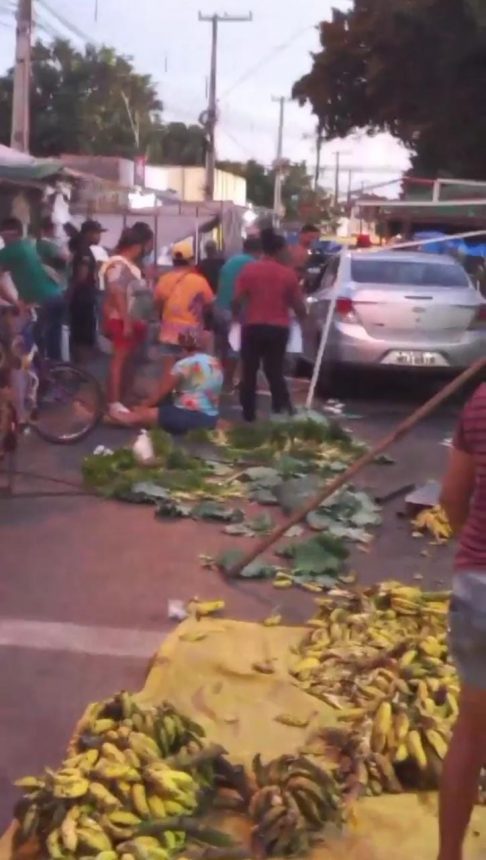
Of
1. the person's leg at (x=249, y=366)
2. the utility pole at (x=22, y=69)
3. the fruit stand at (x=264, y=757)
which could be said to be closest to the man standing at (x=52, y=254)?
the person's leg at (x=249, y=366)

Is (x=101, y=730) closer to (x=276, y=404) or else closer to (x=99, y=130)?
(x=276, y=404)

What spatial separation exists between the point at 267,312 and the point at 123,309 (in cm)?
132

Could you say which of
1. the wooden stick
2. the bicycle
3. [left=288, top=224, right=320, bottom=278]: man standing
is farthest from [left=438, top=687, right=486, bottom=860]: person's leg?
[left=288, top=224, right=320, bottom=278]: man standing

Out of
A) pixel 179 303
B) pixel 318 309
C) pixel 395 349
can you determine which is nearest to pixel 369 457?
pixel 179 303

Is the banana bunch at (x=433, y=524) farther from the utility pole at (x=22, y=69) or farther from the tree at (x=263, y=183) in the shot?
the tree at (x=263, y=183)

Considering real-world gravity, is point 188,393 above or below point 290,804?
above

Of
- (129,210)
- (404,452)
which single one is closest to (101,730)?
(404,452)

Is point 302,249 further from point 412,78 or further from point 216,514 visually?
point 412,78

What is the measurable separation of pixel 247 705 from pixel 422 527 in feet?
12.2

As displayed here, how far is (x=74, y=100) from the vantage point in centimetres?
5366

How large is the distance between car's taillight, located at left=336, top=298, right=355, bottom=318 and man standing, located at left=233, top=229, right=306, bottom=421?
226cm

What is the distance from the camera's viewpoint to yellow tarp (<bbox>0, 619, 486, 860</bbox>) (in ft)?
14.2

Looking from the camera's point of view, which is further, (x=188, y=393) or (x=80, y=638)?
(x=188, y=393)

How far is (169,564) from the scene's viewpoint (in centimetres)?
795
